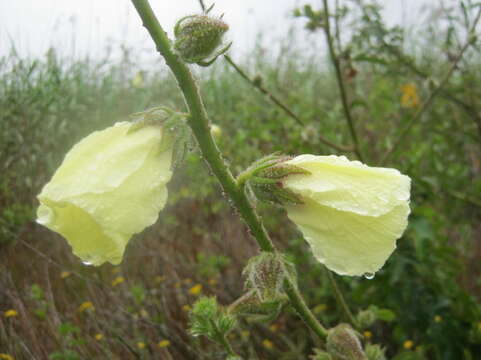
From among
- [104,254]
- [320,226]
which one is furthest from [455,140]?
[104,254]

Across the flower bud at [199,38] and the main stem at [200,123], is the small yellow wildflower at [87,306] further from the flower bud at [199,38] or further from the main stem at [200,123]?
the flower bud at [199,38]

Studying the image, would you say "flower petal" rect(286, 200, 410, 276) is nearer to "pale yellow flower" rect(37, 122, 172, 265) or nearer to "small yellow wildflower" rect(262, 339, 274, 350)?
"pale yellow flower" rect(37, 122, 172, 265)

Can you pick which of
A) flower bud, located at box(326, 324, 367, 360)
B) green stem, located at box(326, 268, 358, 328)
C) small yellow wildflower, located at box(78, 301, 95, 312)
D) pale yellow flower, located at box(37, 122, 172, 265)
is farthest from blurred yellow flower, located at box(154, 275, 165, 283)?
pale yellow flower, located at box(37, 122, 172, 265)

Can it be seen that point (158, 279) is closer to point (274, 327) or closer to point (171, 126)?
point (274, 327)

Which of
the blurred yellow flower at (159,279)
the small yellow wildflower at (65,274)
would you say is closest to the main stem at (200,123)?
the blurred yellow flower at (159,279)

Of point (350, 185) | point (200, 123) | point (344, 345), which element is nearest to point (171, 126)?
point (200, 123)

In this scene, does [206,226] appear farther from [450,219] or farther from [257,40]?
[257,40]
